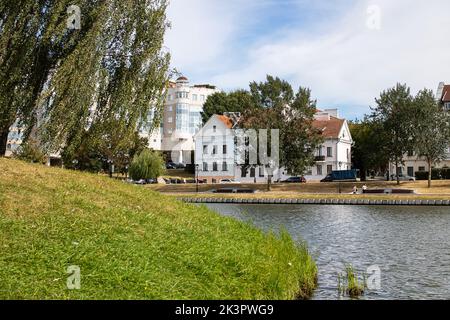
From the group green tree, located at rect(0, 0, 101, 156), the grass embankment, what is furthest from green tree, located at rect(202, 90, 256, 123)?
the grass embankment

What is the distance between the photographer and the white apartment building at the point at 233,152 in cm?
9531

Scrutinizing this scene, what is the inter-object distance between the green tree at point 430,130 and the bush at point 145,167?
39882 millimetres

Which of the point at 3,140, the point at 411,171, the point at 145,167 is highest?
the point at 3,140

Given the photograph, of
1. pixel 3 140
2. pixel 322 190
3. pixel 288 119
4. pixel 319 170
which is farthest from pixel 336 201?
pixel 3 140

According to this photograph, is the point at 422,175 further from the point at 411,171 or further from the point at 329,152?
the point at 329,152

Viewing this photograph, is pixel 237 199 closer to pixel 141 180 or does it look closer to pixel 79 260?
pixel 141 180

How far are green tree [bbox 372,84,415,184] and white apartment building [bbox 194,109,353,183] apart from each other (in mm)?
19429

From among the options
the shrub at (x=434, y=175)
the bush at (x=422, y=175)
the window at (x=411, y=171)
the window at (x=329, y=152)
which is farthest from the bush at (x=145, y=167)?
the window at (x=411, y=171)

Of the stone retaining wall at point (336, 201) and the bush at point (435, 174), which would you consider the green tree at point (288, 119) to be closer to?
the stone retaining wall at point (336, 201)

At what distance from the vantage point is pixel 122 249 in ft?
38.8

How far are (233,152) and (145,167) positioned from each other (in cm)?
1875
